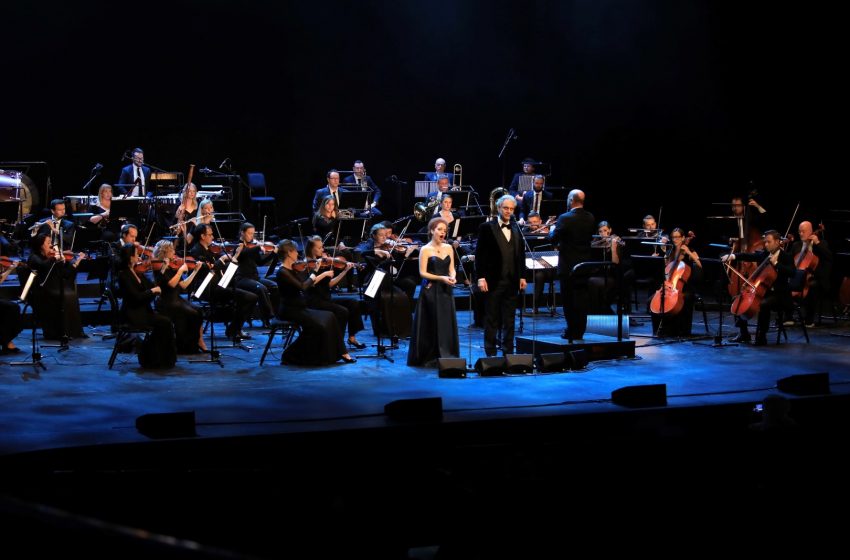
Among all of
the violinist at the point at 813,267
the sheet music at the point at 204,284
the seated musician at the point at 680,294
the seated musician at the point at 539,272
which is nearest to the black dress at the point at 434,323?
the sheet music at the point at 204,284

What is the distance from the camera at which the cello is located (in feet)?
36.4

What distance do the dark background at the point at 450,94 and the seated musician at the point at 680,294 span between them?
15.4 feet

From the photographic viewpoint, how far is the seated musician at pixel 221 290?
35.8 feet

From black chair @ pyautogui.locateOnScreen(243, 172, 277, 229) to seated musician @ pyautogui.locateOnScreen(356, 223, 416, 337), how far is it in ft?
13.3

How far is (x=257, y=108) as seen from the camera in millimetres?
16375

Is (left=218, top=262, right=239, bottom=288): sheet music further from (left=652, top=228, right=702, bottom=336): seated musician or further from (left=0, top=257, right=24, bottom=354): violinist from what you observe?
(left=652, top=228, right=702, bottom=336): seated musician

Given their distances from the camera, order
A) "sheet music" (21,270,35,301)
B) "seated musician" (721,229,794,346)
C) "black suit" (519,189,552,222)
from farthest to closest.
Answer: "black suit" (519,189,552,222)
"seated musician" (721,229,794,346)
"sheet music" (21,270,35,301)

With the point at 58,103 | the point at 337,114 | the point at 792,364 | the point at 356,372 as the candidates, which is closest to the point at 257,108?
the point at 337,114

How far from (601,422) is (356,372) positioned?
2997mm

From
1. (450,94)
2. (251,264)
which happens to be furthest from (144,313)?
(450,94)

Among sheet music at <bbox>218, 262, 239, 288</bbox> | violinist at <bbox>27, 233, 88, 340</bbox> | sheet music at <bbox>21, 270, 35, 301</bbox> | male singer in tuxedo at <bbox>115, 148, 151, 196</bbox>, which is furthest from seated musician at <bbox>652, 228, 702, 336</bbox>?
male singer in tuxedo at <bbox>115, 148, 151, 196</bbox>

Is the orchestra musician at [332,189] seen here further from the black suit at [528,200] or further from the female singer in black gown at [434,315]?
the female singer in black gown at [434,315]

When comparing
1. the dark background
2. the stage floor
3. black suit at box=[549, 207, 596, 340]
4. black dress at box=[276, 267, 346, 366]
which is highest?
the dark background

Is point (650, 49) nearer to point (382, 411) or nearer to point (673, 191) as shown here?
point (673, 191)
